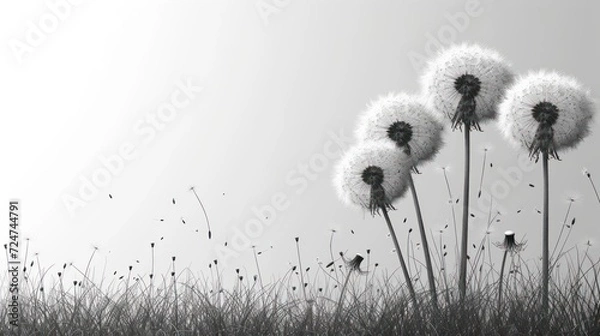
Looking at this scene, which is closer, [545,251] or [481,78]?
[545,251]

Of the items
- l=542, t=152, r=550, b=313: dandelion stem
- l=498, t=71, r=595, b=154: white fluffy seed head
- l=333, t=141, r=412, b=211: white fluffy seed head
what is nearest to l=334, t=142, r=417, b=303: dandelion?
l=333, t=141, r=412, b=211: white fluffy seed head

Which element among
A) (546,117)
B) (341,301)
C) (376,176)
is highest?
(546,117)

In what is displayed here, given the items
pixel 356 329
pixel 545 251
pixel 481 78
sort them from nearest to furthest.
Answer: pixel 356 329 → pixel 545 251 → pixel 481 78

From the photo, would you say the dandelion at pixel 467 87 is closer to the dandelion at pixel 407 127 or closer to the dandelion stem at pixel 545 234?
the dandelion at pixel 407 127

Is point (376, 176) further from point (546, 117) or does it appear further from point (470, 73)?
point (546, 117)

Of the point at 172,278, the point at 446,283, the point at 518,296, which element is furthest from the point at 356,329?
the point at 172,278

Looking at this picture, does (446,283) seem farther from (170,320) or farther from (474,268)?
(170,320)

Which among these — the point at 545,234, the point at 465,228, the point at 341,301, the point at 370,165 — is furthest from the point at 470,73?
the point at 341,301
